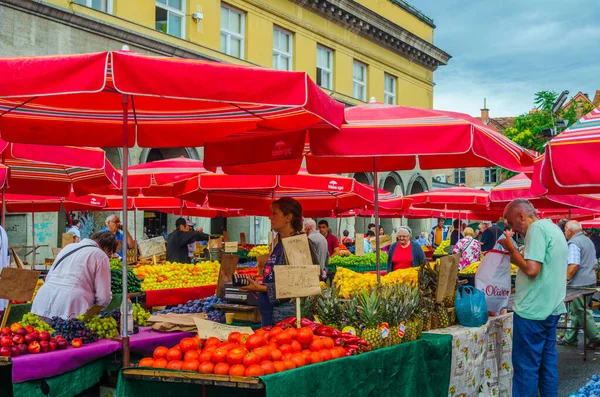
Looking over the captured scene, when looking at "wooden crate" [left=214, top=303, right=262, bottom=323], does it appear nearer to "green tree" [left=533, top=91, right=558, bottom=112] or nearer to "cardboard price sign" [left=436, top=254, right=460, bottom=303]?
"cardboard price sign" [left=436, top=254, right=460, bottom=303]

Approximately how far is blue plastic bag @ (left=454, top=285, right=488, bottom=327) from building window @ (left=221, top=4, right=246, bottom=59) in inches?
798

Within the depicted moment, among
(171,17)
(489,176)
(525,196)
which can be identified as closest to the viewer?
(525,196)

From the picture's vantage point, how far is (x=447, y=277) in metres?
6.70

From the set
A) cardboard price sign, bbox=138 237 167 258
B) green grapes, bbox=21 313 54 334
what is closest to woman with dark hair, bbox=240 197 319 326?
green grapes, bbox=21 313 54 334

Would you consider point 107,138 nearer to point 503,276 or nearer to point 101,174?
point 101,174

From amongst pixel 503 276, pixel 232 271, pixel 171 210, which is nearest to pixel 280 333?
pixel 232 271

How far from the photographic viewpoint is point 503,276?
719cm

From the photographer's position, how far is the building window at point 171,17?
22.8m

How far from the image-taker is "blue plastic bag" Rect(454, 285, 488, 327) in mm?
6777

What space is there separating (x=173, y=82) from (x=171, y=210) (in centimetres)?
1455

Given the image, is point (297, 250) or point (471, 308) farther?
point (471, 308)

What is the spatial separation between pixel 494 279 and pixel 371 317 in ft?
7.28

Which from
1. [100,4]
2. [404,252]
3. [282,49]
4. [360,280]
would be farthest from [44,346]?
[282,49]

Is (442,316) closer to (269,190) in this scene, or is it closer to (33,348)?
(33,348)
